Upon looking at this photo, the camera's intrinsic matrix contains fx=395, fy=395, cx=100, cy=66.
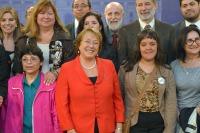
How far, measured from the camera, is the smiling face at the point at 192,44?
376 cm

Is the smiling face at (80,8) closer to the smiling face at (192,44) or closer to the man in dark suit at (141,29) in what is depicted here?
the man in dark suit at (141,29)

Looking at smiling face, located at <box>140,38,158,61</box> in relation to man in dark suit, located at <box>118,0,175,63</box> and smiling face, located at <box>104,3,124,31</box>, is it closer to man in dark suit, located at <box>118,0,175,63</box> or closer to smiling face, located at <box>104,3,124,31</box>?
man in dark suit, located at <box>118,0,175,63</box>

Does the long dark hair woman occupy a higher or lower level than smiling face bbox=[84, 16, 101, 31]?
lower

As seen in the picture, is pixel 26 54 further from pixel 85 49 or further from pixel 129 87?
pixel 129 87

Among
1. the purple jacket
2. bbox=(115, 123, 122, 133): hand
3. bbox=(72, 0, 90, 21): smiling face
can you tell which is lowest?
bbox=(115, 123, 122, 133): hand

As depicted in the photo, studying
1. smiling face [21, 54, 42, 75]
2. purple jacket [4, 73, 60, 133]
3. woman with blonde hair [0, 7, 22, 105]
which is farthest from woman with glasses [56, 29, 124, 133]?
woman with blonde hair [0, 7, 22, 105]

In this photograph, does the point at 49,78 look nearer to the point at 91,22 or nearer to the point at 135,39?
the point at 91,22

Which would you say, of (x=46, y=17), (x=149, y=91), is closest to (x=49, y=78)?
(x=46, y=17)

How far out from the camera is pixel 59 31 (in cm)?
400

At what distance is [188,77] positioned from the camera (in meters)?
3.67

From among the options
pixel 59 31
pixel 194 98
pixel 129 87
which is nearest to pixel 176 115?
pixel 194 98

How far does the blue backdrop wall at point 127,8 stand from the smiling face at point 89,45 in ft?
7.88

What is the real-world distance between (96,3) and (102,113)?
3.19 meters

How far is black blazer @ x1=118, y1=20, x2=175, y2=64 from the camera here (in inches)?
165
